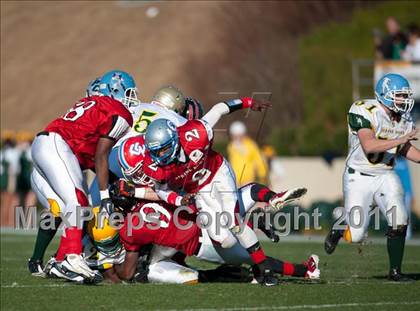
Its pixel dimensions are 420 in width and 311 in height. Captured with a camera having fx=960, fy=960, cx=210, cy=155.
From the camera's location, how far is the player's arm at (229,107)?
7828 mm

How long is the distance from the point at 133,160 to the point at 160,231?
0.60 metres

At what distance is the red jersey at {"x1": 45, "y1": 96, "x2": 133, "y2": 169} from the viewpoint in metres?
7.38

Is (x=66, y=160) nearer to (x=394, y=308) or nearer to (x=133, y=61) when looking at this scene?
(x=394, y=308)

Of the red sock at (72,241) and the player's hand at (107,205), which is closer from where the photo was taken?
the red sock at (72,241)

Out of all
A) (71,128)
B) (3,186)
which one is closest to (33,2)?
(3,186)

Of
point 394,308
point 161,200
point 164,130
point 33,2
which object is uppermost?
point 33,2

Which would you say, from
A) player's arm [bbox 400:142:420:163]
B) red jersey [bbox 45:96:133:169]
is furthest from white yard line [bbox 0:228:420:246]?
red jersey [bbox 45:96:133:169]

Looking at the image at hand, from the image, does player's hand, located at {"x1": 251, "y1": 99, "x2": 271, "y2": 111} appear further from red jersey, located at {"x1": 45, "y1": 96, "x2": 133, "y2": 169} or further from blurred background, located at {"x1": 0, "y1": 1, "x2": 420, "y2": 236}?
blurred background, located at {"x1": 0, "y1": 1, "x2": 420, "y2": 236}

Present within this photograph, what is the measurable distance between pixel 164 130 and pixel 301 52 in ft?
61.5

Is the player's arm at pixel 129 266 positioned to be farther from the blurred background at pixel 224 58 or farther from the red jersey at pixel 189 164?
the blurred background at pixel 224 58

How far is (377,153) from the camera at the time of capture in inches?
324

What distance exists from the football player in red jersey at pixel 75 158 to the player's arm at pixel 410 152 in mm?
2415

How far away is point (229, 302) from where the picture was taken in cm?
630

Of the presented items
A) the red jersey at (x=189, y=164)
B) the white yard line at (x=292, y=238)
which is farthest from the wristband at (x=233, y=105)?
the white yard line at (x=292, y=238)
